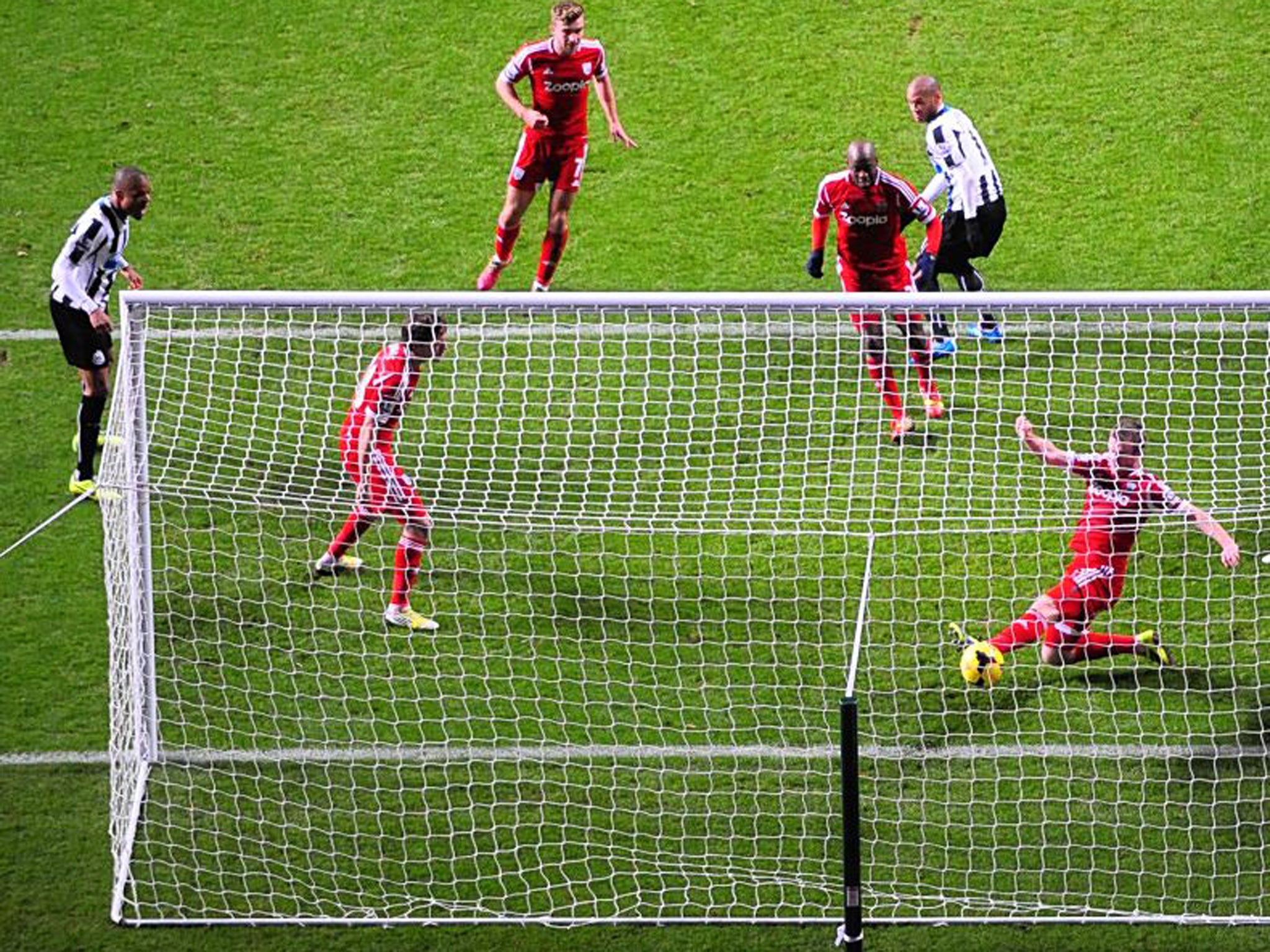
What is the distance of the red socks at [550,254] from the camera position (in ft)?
47.4

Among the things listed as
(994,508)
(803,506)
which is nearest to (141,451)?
(803,506)

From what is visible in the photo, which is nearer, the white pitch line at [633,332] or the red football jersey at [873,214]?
the red football jersey at [873,214]

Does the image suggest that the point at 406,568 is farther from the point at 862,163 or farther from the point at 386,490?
the point at 862,163

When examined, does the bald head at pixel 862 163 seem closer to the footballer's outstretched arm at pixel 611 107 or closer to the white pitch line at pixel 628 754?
the footballer's outstretched arm at pixel 611 107

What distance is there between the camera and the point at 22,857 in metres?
10.3

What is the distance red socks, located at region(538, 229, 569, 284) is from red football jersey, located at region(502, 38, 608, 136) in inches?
25.0

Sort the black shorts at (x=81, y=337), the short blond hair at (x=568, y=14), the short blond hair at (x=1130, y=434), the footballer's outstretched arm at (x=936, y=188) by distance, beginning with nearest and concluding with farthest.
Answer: the short blond hair at (x=1130, y=434) → the black shorts at (x=81, y=337) → the footballer's outstretched arm at (x=936, y=188) → the short blond hair at (x=568, y=14)

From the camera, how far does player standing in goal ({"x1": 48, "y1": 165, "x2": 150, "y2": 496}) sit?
1263 cm

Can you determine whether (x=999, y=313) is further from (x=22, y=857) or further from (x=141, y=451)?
(x=22, y=857)

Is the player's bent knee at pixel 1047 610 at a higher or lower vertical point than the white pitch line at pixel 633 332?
lower

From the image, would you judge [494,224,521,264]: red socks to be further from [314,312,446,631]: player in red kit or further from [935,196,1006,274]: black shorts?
[935,196,1006,274]: black shorts

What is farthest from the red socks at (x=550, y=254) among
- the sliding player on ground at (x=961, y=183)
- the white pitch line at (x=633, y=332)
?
→ the sliding player on ground at (x=961, y=183)

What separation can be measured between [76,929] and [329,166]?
7.10m

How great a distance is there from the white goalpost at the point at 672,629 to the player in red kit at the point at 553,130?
592mm
